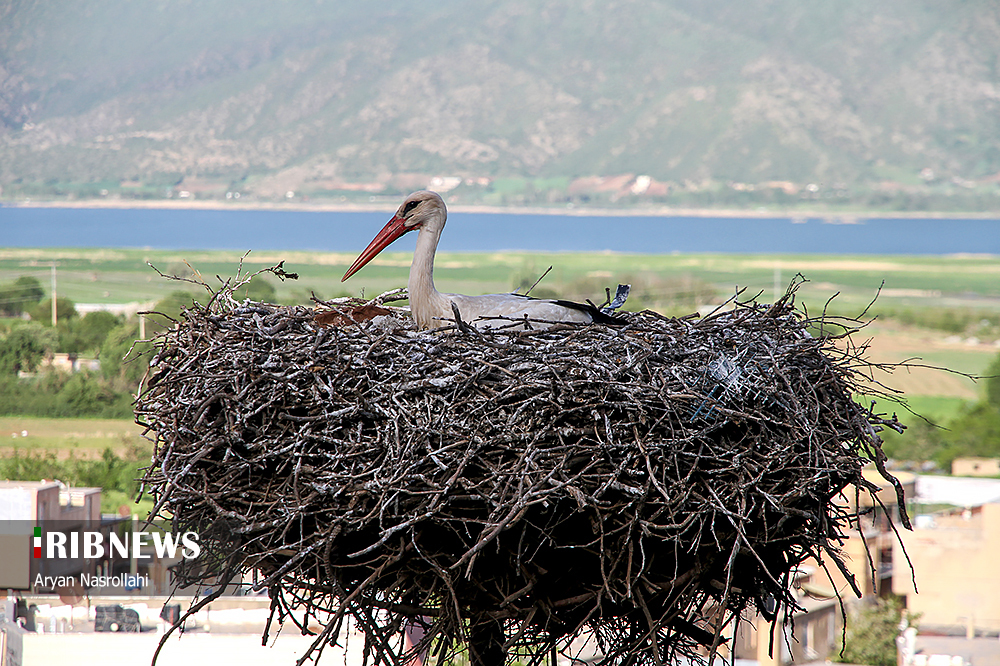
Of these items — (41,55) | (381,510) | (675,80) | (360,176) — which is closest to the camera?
(381,510)

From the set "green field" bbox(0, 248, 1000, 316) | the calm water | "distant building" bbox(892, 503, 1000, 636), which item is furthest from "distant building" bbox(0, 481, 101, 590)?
the calm water

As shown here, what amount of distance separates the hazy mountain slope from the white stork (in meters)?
108

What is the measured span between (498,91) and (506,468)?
15032 centimetres

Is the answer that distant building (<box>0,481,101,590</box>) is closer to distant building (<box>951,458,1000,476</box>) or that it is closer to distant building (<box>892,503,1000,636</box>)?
distant building (<box>892,503,1000,636</box>)

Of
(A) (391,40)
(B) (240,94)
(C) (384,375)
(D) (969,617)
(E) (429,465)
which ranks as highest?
(A) (391,40)

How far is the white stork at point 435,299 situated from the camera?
496cm

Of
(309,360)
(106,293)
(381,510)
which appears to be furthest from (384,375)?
(106,293)

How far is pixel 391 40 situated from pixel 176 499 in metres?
178

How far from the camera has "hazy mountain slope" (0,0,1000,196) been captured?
398 ft

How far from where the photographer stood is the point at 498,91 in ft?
492

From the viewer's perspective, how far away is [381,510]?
361 centimetres

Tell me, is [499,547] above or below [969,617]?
above

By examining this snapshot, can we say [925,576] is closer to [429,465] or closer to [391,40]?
[429,465]

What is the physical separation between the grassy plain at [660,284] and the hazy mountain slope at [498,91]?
83.1ft
